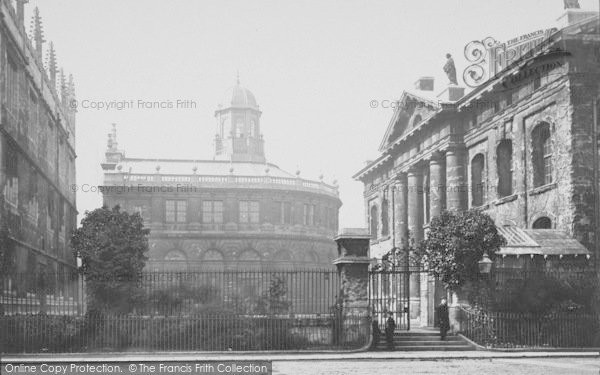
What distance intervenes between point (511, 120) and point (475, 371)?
49.8 feet

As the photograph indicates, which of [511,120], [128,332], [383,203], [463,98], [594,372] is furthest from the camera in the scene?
[383,203]

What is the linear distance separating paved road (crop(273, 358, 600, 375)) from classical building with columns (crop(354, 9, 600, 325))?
634 cm

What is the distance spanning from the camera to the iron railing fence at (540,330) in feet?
78.4

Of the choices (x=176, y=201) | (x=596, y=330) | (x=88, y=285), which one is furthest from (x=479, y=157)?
(x=176, y=201)

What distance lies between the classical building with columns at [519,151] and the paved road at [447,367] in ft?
20.8

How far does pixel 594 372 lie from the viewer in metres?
16.8

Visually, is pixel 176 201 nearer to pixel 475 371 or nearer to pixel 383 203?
pixel 383 203

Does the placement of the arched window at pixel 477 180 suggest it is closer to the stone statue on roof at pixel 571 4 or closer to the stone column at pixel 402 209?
the stone column at pixel 402 209

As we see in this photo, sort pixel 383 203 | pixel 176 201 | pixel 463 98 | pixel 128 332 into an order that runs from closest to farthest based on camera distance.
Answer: pixel 128 332 < pixel 463 98 < pixel 383 203 < pixel 176 201

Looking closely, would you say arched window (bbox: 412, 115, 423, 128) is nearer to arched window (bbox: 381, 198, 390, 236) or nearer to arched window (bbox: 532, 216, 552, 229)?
arched window (bbox: 381, 198, 390, 236)

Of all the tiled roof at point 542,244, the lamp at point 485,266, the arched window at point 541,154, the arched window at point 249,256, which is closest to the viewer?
the lamp at point 485,266

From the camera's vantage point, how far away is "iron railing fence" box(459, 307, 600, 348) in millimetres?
23891

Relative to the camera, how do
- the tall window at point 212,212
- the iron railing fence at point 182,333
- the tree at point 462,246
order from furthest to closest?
the tall window at point 212,212, the tree at point 462,246, the iron railing fence at point 182,333

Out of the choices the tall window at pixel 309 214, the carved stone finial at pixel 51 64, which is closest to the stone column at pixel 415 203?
the carved stone finial at pixel 51 64
